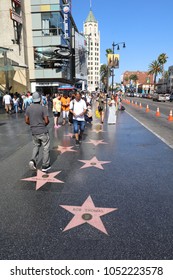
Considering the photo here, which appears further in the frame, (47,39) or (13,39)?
(47,39)

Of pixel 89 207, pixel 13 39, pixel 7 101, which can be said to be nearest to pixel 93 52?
pixel 13 39

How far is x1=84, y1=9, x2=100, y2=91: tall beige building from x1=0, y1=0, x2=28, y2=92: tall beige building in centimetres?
12649

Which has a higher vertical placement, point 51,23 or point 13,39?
point 51,23

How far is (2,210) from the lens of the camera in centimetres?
379

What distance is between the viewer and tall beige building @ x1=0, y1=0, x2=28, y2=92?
93.1 feet

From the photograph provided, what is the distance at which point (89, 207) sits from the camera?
383 cm

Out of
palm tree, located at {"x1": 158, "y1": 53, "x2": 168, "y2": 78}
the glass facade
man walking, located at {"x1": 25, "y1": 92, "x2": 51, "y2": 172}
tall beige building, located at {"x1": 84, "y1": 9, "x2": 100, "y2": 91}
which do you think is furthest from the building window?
tall beige building, located at {"x1": 84, "y1": 9, "x2": 100, "y2": 91}

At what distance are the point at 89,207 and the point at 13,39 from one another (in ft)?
103

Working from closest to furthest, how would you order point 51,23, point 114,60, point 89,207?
1. point 89,207
2. point 114,60
3. point 51,23

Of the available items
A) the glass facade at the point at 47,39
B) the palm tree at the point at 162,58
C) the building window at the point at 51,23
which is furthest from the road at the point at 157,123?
the palm tree at the point at 162,58

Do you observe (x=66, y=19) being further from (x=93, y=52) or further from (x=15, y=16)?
(x=93, y=52)
